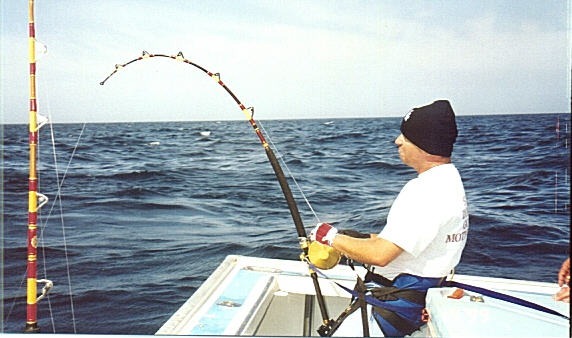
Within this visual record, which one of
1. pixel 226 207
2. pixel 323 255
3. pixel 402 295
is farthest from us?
pixel 226 207

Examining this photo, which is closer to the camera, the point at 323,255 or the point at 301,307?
the point at 323,255

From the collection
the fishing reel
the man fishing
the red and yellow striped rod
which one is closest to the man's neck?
the man fishing

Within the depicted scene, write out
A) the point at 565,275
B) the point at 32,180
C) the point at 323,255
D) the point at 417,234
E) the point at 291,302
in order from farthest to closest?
the point at 291,302, the point at 32,180, the point at 323,255, the point at 417,234, the point at 565,275

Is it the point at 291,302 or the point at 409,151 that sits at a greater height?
the point at 409,151

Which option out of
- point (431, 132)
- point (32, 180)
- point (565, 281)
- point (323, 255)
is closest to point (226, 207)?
point (32, 180)

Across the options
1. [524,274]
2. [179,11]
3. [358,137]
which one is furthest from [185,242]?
[524,274]

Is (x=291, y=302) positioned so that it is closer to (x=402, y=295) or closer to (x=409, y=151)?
(x=402, y=295)

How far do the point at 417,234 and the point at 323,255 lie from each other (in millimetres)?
378

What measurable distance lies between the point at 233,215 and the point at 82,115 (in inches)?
105

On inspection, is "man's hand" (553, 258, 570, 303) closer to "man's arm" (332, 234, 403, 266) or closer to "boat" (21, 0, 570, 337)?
"boat" (21, 0, 570, 337)

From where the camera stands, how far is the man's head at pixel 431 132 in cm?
173

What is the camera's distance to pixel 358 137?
18.5 feet

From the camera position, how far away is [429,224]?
5.46 feet

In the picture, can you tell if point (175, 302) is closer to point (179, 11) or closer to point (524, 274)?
point (179, 11)
